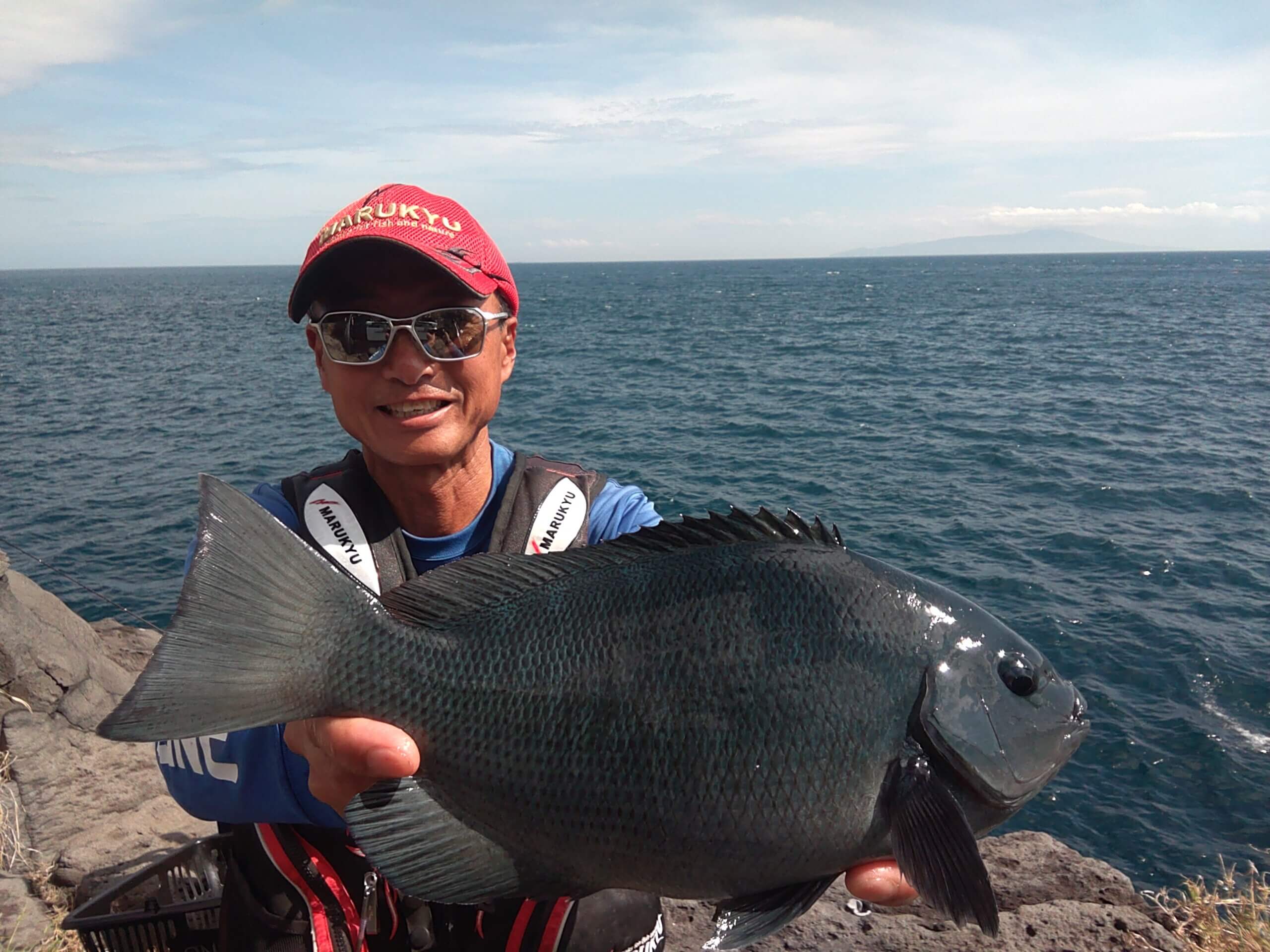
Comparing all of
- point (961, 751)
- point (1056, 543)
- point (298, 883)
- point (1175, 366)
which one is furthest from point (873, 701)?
point (1175, 366)

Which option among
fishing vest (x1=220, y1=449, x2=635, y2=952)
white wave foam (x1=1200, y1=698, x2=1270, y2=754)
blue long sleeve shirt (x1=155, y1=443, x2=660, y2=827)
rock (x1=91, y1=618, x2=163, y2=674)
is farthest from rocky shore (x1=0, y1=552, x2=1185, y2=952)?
white wave foam (x1=1200, y1=698, x2=1270, y2=754)

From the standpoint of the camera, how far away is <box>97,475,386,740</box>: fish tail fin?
6.52 ft

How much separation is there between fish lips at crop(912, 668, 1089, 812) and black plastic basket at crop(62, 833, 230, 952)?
2.55m

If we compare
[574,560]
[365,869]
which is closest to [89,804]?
[365,869]

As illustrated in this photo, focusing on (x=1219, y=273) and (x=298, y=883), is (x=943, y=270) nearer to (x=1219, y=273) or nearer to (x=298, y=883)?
(x=1219, y=273)

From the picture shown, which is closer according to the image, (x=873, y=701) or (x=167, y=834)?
(x=873, y=701)

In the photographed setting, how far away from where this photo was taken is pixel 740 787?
202 cm

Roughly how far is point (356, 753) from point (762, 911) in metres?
1.06

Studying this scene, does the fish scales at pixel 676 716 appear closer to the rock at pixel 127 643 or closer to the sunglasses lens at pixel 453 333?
the sunglasses lens at pixel 453 333

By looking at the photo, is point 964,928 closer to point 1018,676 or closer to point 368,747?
point 1018,676

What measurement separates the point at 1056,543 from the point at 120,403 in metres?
31.1

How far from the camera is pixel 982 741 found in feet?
6.83

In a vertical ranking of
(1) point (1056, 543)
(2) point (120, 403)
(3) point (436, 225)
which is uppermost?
(3) point (436, 225)

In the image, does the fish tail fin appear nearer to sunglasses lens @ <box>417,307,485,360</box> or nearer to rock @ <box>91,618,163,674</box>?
sunglasses lens @ <box>417,307,485,360</box>
